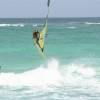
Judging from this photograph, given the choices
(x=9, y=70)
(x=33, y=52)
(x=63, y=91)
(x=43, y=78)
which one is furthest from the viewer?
(x=33, y=52)

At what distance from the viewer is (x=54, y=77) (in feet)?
54.9

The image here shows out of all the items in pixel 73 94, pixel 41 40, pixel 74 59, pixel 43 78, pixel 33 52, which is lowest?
pixel 33 52

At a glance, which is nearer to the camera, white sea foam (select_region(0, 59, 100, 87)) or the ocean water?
the ocean water

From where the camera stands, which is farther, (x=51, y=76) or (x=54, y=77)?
(x=51, y=76)

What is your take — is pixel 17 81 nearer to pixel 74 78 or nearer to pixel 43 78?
pixel 43 78

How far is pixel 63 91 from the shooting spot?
14289 mm

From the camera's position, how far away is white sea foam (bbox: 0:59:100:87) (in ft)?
51.7

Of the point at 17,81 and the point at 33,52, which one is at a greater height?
the point at 17,81

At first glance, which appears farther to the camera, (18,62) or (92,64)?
(18,62)

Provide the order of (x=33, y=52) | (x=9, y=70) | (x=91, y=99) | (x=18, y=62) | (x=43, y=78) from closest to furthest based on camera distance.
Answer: (x=91, y=99), (x=43, y=78), (x=9, y=70), (x=18, y=62), (x=33, y=52)

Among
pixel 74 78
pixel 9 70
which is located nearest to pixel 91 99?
pixel 74 78

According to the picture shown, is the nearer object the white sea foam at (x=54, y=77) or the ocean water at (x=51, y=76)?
the ocean water at (x=51, y=76)

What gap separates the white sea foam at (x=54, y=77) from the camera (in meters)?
15.8

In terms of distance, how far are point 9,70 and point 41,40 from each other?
4.38 m
